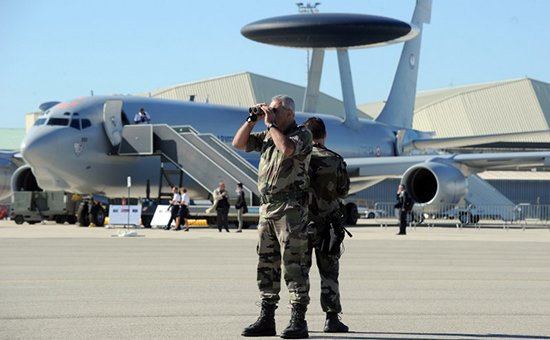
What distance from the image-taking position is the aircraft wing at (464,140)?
112 feet

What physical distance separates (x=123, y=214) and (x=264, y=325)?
20340 mm

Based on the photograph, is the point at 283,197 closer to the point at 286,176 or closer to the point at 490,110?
the point at 286,176

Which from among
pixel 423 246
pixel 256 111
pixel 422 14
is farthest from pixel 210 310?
pixel 422 14

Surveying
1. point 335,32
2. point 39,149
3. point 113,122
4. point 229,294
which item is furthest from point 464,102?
point 229,294

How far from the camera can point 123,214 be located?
27.1 meters

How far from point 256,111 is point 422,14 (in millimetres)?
46925

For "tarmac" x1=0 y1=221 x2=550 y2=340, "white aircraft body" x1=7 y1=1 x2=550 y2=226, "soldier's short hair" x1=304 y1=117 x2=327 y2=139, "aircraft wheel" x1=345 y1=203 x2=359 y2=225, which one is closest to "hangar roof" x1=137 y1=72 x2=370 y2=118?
"white aircraft body" x1=7 y1=1 x2=550 y2=226

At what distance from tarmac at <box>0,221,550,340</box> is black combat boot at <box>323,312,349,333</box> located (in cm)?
10

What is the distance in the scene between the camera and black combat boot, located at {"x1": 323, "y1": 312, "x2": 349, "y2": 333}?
24.2ft

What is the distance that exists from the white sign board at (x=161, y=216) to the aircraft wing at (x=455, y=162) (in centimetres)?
861

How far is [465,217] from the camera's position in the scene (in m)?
38.8

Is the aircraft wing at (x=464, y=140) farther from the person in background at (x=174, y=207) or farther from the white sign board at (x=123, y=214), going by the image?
the white sign board at (x=123, y=214)

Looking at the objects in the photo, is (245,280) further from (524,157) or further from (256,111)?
(524,157)

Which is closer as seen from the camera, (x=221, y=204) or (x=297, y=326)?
(x=297, y=326)
